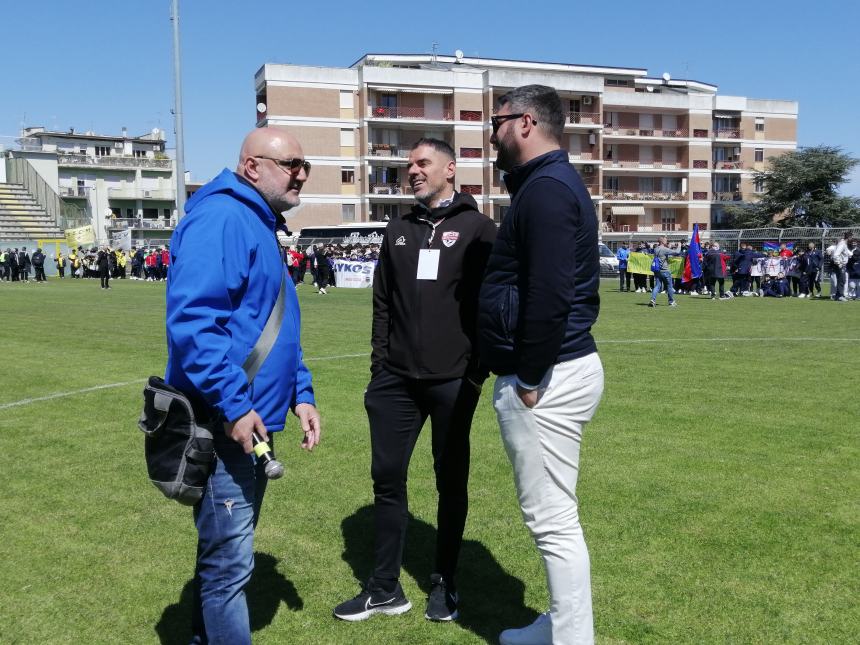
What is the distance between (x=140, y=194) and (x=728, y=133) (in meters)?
60.8

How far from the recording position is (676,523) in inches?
192

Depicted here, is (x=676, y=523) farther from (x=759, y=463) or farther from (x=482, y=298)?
(x=482, y=298)

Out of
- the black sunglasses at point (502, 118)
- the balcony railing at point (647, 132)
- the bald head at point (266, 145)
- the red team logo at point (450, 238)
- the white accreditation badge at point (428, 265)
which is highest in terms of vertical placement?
the balcony railing at point (647, 132)

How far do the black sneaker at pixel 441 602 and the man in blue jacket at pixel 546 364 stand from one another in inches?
29.9

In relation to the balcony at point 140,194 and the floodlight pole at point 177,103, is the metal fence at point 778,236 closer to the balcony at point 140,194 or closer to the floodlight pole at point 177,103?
the floodlight pole at point 177,103

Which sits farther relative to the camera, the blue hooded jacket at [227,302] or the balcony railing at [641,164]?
the balcony railing at [641,164]

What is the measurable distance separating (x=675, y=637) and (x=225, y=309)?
238cm

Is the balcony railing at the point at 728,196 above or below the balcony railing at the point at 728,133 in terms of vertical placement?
below

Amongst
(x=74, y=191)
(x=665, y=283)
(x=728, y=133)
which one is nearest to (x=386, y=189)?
(x=728, y=133)

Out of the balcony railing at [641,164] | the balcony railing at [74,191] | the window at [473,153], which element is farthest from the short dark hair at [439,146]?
the balcony railing at [74,191]

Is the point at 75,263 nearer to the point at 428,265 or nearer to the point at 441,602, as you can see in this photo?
the point at 428,265

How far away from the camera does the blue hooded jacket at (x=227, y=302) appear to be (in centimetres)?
271

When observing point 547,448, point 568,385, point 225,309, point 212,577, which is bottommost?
point 212,577

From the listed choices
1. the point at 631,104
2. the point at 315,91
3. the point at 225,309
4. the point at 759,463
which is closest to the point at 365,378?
the point at 759,463
